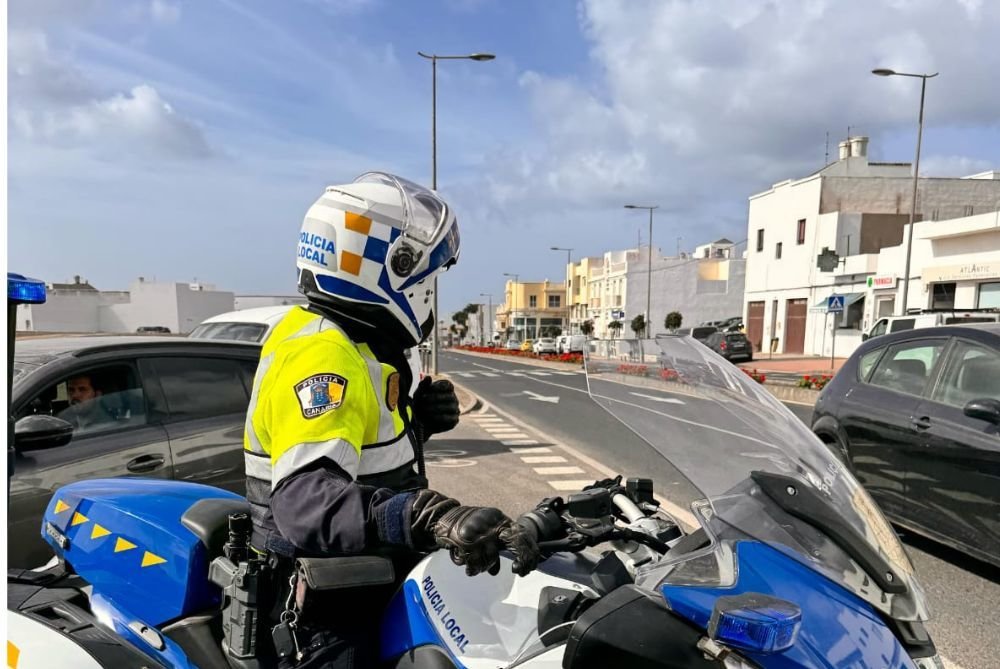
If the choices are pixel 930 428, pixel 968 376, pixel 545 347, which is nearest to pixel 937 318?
pixel 968 376

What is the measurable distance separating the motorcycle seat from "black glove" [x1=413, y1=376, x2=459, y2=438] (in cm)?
70

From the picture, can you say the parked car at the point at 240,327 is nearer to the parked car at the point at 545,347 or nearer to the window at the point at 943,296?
the window at the point at 943,296

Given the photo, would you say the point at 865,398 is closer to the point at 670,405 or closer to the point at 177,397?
the point at 670,405

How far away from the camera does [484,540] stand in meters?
1.30

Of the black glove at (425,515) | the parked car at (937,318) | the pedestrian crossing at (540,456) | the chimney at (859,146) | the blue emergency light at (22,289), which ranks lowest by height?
the pedestrian crossing at (540,456)

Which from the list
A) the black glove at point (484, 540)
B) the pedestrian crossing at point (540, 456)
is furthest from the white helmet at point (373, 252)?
the pedestrian crossing at point (540, 456)

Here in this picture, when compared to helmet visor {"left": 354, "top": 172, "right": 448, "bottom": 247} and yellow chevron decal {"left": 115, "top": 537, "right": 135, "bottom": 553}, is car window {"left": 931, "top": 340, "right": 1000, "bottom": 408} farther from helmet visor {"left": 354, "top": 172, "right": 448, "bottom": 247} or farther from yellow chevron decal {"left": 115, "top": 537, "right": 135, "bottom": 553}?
yellow chevron decal {"left": 115, "top": 537, "right": 135, "bottom": 553}

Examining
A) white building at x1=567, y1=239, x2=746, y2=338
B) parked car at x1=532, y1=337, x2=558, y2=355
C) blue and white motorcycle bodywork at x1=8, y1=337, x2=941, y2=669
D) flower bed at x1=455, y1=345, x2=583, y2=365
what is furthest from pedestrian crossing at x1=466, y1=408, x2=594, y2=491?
white building at x1=567, y1=239, x2=746, y2=338

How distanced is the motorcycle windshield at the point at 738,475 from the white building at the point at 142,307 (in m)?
51.9

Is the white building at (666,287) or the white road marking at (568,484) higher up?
the white building at (666,287)

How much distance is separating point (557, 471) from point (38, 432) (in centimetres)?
601

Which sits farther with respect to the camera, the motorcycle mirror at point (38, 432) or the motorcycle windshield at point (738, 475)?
the motorcycle mirror at point (38, 432)

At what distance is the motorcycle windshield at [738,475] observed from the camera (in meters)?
1.41

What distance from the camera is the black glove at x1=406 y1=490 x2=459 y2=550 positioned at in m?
1.40
